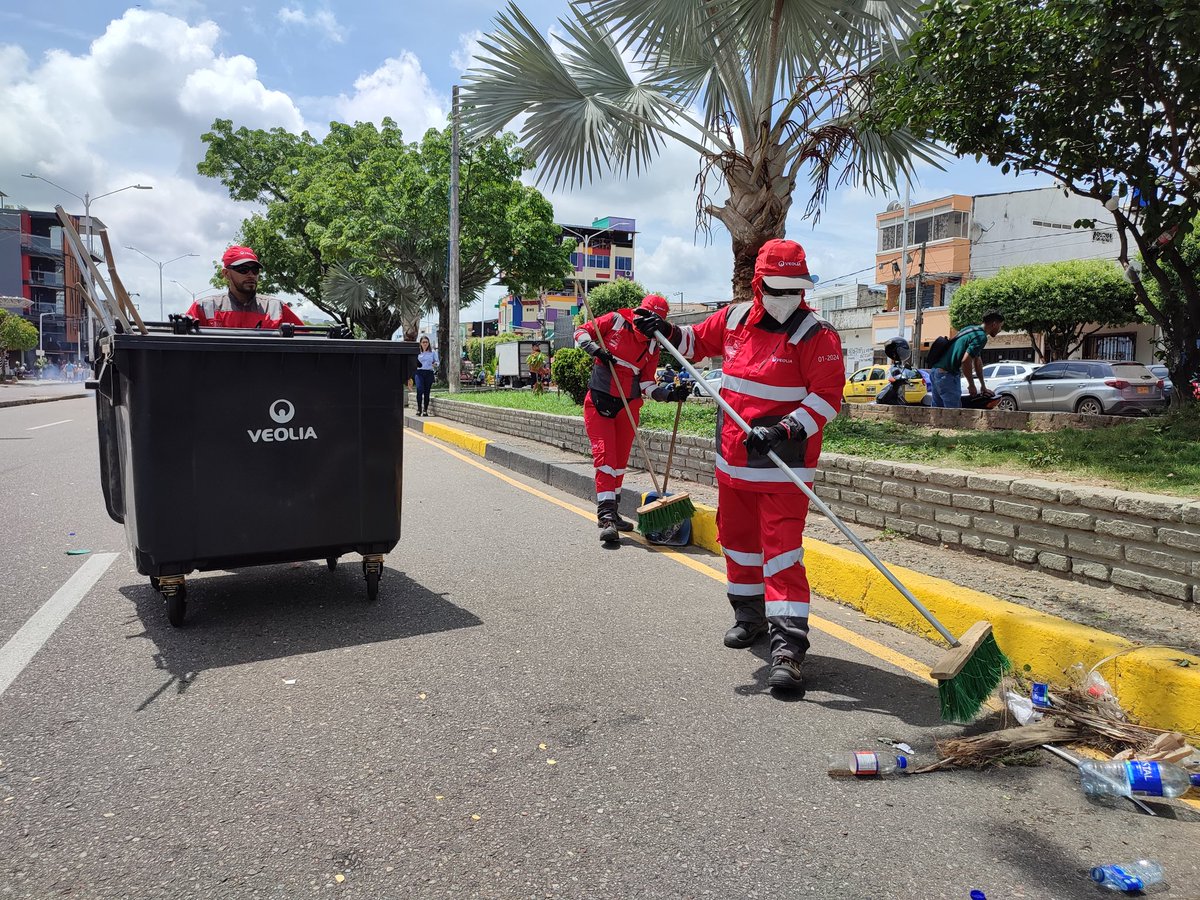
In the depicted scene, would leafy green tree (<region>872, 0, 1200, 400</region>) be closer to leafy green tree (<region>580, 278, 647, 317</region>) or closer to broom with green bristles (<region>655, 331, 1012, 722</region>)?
broom with green bristles (<region>655, 331, 1012, 722</region>)

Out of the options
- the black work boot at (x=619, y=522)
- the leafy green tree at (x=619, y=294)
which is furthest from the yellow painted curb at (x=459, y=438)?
the leafy green tree at (x=619, y=294)

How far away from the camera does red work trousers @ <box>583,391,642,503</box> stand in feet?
21.0

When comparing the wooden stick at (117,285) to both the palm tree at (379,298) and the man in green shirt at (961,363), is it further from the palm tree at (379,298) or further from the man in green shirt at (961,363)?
the palm tree at (379,298)

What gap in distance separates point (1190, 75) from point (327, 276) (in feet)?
110

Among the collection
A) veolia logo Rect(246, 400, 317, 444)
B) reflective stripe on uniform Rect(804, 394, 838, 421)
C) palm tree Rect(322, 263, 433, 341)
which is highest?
palm tree Rect(322, 263, 433, 341)

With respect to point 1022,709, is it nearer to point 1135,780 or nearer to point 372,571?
point 1135,780

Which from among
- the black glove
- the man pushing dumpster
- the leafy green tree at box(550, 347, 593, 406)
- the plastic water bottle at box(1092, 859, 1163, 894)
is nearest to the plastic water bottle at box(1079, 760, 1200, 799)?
the plastic water bottle at box(1092, 859, 1163, 894)

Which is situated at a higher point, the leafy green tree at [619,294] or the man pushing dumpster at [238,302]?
the leafy green tree at [619,294]

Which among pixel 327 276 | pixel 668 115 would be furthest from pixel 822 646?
pixel 327 276

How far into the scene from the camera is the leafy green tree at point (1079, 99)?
6.12 metres

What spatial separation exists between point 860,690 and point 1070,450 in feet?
12.0

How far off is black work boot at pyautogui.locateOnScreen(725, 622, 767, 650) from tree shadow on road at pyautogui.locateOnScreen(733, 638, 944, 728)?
9 centimetres

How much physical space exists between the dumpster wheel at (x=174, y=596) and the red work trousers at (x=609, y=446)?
3074mm

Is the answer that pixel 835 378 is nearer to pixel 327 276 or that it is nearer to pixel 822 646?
pixel 822 646
